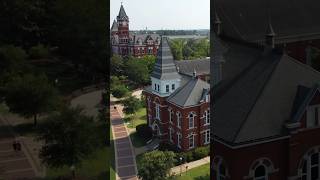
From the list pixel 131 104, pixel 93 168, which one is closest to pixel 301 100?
pixel 131 104

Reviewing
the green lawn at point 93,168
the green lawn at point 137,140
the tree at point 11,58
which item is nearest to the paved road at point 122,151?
the green lawn at point 137,140

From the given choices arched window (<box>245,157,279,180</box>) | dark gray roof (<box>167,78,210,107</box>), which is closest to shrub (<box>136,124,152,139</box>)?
dark gray roof (<box>167,78,210,107</box>)

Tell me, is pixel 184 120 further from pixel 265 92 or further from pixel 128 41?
pixel 265 92

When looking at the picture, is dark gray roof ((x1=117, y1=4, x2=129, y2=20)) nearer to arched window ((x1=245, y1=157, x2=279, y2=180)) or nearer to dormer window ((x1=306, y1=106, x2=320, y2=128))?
arched window ((x1=245, y1=157, x2=279, y2=180))

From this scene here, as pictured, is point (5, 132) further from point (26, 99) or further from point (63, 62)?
point (63, 62)

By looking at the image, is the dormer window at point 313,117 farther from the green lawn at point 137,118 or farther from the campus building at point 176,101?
the green lawn at point 137,118
